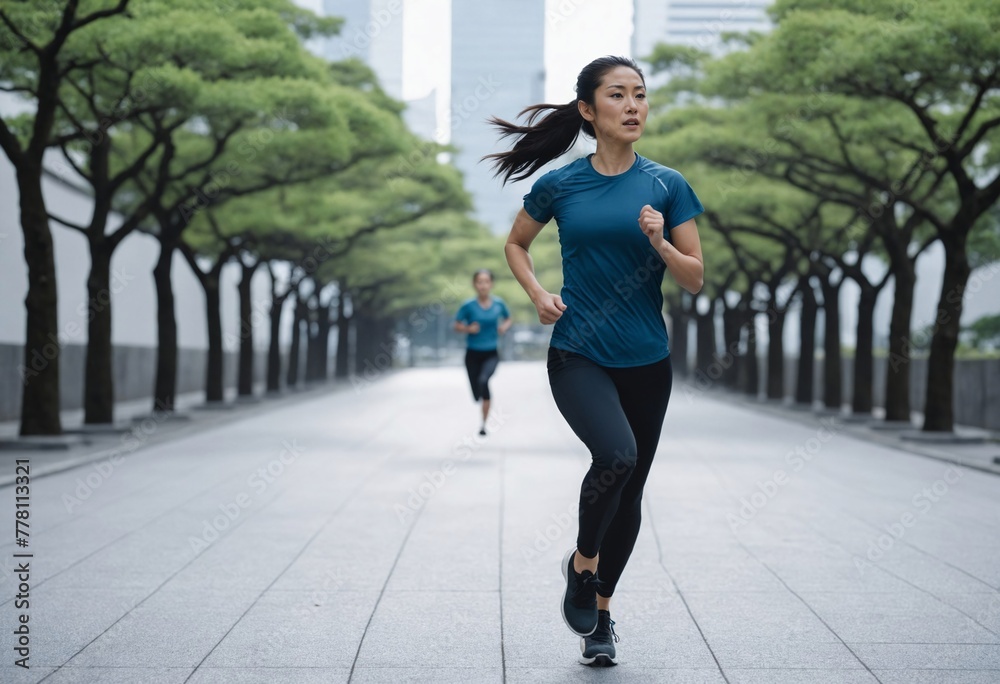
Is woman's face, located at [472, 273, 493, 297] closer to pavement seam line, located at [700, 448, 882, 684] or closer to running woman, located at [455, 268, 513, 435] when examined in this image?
running woman, located at [455, 268, 513, 435]

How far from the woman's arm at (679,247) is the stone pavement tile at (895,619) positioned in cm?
188

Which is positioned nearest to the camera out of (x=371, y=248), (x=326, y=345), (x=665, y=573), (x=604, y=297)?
(x=604, y=297)

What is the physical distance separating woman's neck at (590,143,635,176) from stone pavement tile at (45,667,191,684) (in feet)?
7.95

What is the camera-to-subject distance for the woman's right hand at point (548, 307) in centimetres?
420

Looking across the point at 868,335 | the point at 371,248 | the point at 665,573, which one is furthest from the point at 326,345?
the point at 665,573

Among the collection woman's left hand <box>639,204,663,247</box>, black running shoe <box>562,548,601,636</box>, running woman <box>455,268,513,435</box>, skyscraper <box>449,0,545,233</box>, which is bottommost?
black running shoe <box>562,548,601,636</box>

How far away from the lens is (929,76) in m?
14.8

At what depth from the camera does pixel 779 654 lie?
4820 millimetres

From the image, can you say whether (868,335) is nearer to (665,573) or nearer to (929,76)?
(929,76)

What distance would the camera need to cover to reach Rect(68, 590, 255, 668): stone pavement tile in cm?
466

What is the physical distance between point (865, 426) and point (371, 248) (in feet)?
55.9

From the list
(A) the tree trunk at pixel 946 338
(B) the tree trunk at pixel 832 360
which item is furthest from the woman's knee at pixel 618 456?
(B) the tree trunk at pixel 832 360

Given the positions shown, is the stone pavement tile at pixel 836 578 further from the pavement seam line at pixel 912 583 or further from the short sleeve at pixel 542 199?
the short sleeve at pixel 542 199

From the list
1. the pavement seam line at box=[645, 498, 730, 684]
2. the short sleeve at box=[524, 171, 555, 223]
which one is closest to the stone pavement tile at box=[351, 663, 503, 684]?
the pavement seam line at box=[645, 498, 730, 684]
